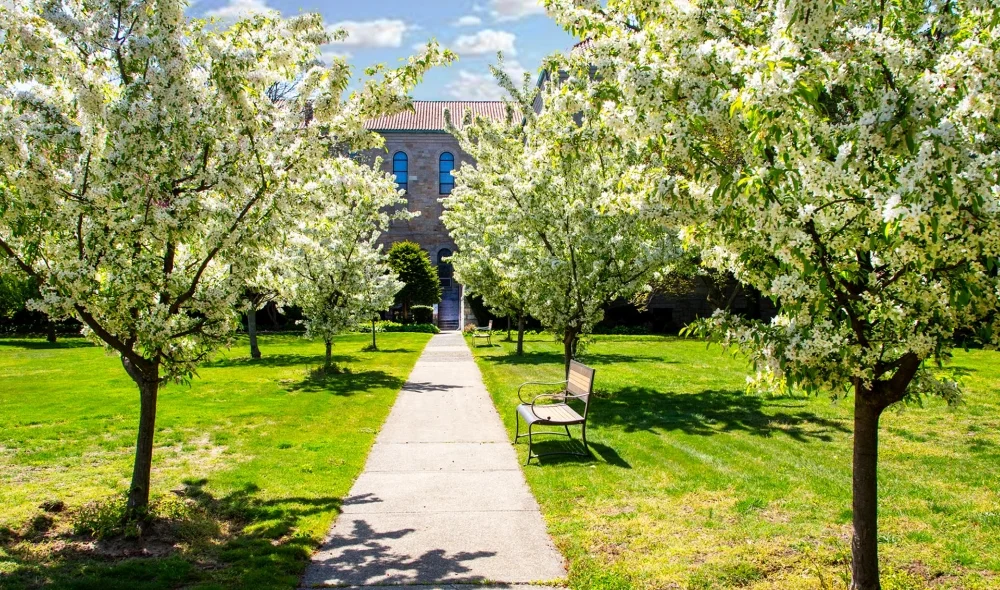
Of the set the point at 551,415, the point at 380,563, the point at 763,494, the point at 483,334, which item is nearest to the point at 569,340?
the point at 551,415

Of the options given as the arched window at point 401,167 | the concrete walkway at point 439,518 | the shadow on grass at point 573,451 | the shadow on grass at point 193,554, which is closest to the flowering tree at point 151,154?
the shadow on grass at point 193,554

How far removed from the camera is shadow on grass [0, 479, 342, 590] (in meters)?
4.73

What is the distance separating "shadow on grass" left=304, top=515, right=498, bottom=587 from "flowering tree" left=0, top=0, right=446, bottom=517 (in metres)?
1.80

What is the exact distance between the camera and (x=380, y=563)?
202 inches

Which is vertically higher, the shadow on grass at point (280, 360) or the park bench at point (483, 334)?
the park bench at point (483, 334)

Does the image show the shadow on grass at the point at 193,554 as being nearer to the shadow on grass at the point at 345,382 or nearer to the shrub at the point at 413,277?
the shadow on grass at the point at 345,382

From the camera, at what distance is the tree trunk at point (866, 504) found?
4234 mm

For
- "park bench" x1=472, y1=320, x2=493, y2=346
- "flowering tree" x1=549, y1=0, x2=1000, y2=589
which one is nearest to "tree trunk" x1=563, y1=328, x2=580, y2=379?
"flowering tree" x1=549, y1=0, x2=1000, y2=589

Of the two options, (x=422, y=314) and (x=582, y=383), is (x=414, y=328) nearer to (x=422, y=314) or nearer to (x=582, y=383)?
(x=422, y=314)

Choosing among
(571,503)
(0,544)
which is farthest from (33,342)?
(571,503)

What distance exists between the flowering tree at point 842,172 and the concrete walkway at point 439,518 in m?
2.24

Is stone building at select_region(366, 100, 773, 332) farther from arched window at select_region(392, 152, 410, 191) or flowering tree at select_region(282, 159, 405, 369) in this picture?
flowering tree at select_region(282, 159, 405, 369)

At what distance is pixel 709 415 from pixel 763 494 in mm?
4397

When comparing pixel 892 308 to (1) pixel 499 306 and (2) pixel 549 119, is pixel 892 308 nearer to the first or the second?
(2) pixel 549 119
